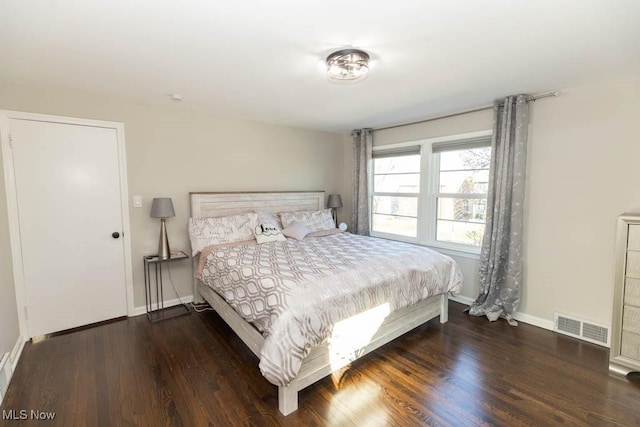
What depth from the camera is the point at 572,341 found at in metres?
2.70

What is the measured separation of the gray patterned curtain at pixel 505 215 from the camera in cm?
294

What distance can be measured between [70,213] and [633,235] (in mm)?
4779

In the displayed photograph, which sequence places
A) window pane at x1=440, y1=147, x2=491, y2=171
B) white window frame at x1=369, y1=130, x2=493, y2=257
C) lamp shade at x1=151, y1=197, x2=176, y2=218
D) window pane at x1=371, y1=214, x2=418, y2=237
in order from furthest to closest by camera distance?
window pane at x1=371, y1=214, x2=418, y2=237
white window frame at x1=369, y1=130, x2=493, y2=257
window pane at x1=440, y1=147, x2=491, y2=171
lamp shade at x1=151, y1=197, x2=176, y2=218

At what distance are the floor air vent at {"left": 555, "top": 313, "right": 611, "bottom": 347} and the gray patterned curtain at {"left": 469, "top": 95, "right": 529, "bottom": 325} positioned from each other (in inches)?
15.1

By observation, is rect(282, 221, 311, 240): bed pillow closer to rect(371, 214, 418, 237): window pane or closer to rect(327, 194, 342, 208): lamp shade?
rect(327, 194, 342, 208): lamp shade

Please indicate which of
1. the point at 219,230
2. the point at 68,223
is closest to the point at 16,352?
the point at 68,223

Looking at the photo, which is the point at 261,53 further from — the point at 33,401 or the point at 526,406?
the point at 526,406

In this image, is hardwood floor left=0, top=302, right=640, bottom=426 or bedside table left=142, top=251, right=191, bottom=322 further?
bedside table left=142, top=251, right=191, bottom=322

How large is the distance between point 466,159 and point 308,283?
8.75ft

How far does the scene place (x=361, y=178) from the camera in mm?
4586

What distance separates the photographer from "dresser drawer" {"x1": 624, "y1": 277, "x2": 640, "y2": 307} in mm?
2168

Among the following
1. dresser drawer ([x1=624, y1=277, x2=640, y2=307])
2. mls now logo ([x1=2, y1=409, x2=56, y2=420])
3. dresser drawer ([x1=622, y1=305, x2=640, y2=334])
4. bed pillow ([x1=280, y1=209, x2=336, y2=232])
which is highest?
bed pillow ([x1=280, y1=209, x2=336, y2=232])

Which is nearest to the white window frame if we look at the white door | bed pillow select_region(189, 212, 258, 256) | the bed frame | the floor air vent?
the bed frame

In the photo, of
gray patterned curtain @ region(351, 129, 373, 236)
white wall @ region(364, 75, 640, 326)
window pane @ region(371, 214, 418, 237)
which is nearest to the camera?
white wall @ region(364, 75, 640, 326)
